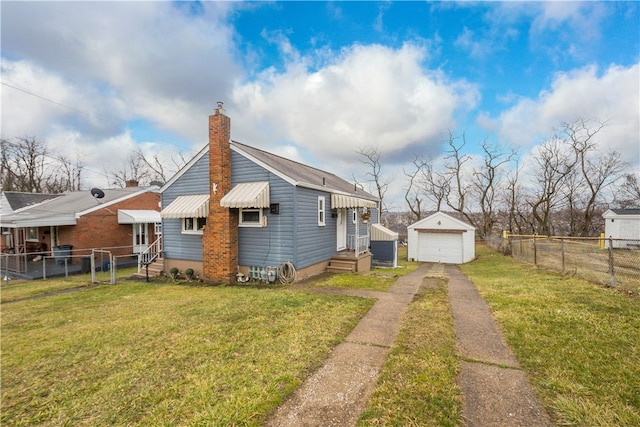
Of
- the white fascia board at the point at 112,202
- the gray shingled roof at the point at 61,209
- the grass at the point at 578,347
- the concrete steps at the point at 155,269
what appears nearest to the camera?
the grass at the point at 578,347

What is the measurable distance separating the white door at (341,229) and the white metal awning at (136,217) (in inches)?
459

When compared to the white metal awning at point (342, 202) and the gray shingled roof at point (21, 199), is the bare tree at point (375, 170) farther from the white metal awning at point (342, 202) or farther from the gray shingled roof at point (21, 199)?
the gray shingled roof at point (21, 199)

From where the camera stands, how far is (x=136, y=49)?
10.8m

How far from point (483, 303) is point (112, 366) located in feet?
26.7

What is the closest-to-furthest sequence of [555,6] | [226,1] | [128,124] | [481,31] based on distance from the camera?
[555,6]
[226,1]
[481,31]
[128,124]

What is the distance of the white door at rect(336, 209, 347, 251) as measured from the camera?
1422cm

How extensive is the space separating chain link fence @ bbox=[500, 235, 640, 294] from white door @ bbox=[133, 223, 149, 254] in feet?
72.5

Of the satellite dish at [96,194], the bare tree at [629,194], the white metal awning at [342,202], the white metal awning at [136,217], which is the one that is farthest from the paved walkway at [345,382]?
Result: the bare tree at [629,194]

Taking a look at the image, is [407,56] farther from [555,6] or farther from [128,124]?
[128,124]

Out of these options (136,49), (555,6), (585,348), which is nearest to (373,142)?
(555,6)

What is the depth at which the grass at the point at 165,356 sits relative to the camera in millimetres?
3156

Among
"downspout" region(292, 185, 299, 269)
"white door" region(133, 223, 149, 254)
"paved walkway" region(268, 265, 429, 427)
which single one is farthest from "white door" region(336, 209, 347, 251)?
"white door" region(133, 223, 149, 254)

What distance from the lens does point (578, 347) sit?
446cm

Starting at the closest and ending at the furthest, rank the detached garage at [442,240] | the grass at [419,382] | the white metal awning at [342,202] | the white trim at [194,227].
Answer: the grass at [419,382], the white trim at [194,227], the white metal awning at [342,202], the detached garage at [442,240]
